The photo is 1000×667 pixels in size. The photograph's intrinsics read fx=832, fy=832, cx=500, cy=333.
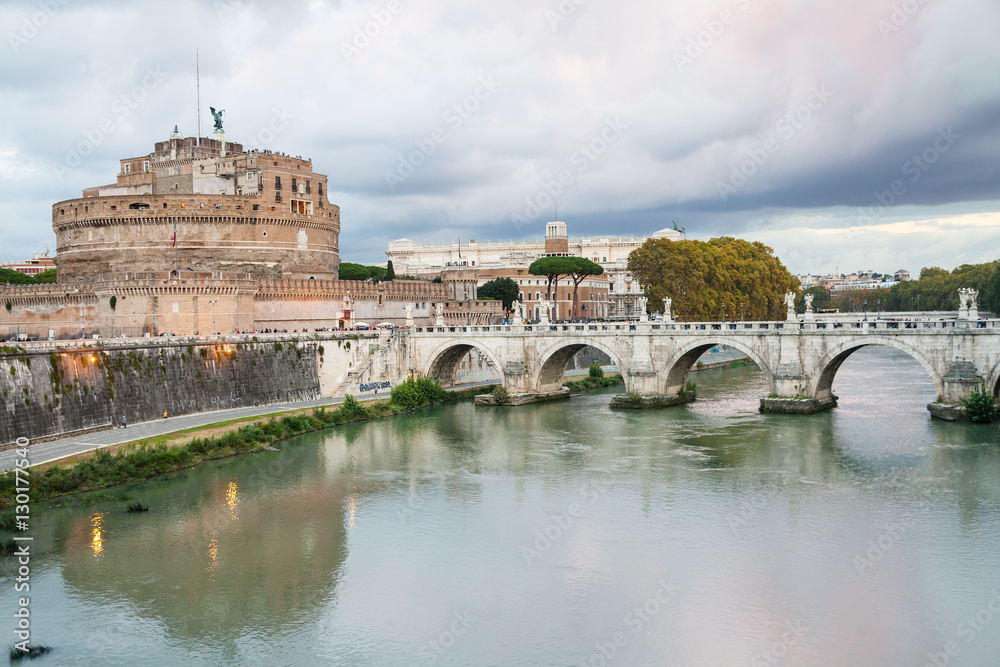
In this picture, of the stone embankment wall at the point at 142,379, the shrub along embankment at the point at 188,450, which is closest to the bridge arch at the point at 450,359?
the shrub along embankment at the point at 188,450

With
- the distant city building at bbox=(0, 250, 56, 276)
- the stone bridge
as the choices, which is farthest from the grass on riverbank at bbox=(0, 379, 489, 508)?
the distant city building at bbox=(0, 250, 56, 276)

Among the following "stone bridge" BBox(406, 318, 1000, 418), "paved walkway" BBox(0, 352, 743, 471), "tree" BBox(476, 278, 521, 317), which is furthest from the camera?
"tree" BBox(476, 278, 521, 317)

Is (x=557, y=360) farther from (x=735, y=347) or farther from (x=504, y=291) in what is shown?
(x=504, y=291)

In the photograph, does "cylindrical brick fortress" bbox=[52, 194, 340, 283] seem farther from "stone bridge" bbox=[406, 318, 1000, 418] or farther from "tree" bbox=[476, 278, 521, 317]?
"tree" bbox=[476, 278, 521, 317]

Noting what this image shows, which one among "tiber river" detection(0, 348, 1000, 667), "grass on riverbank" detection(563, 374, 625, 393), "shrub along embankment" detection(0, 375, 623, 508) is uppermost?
"grass on riverbank" detection(563, 374, 625, 393)

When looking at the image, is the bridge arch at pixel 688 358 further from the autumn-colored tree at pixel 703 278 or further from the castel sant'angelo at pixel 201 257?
the castel sant'angelo at pixel 201 257

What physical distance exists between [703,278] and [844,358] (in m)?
22.6

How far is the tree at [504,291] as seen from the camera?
74.8m

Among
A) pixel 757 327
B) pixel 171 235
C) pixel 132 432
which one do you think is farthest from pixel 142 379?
pixel 757 327

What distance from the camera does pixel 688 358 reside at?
4106 centimetres

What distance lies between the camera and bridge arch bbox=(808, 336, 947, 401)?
33188mm

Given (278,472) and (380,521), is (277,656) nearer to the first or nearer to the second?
(380,521)

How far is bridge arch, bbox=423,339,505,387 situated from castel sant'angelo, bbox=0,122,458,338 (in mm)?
8197

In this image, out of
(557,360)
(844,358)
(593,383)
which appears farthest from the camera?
(593,383)
